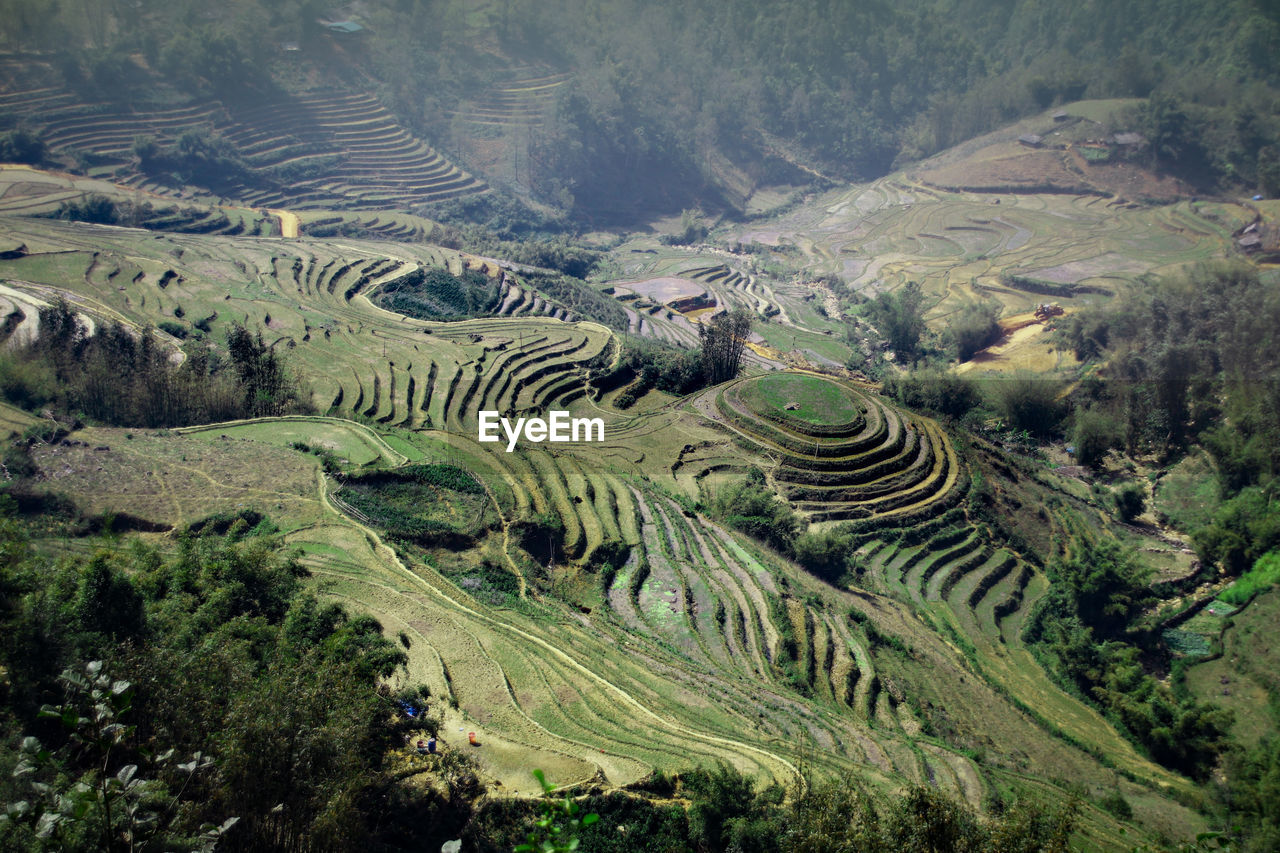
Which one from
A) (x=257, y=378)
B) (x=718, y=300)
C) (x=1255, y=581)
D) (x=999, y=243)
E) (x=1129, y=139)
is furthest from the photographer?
(x=1129, y=139)

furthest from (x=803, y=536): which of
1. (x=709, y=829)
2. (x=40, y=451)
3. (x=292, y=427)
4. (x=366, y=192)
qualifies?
(x=366, y=192)

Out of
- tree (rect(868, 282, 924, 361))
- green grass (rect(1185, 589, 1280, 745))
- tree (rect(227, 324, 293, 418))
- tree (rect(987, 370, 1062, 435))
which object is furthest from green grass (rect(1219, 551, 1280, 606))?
tree (rect(227, 324, 293, 418))

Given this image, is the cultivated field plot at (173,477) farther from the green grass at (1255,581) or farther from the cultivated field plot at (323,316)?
the green grass at (1255,581)

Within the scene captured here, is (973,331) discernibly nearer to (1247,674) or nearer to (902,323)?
(902,323)

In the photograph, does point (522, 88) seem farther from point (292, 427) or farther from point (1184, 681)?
point (1184, 681)

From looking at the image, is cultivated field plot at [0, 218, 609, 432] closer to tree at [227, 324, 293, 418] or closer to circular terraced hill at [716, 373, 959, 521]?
tree at [227, 324, 293, 418]

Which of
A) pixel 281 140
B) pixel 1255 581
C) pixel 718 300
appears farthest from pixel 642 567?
pixel 281 140

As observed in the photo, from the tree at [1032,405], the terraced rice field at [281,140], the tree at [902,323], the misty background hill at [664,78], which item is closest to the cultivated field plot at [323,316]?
the terraced rice field at [281,140]

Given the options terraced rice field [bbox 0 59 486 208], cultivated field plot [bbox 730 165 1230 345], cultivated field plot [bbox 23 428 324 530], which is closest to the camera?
cultivated field plot [bbox 23 428 324 530]
